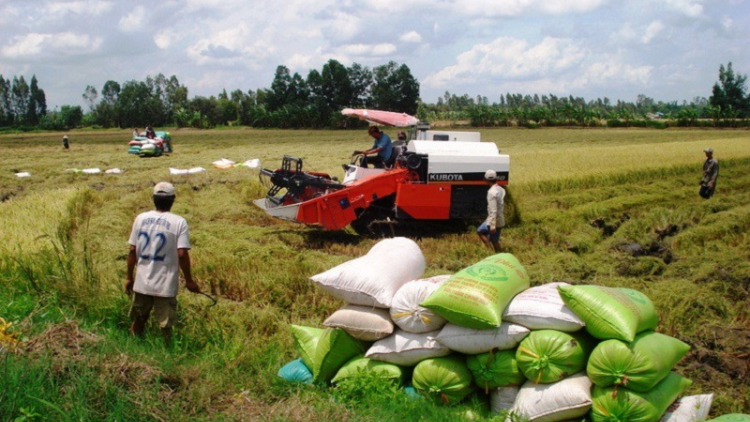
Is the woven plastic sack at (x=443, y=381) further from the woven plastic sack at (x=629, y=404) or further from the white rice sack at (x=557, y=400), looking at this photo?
the woven plastic sack at (x=629, y=404)

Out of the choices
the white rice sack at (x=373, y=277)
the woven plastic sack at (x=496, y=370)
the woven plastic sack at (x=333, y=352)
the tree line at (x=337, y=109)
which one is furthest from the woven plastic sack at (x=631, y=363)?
the tree line at (x=337, y=109)

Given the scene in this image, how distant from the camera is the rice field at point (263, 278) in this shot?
330cm

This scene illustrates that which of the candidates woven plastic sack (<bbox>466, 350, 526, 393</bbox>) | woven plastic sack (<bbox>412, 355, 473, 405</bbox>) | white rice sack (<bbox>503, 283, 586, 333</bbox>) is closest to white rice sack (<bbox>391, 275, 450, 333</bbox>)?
woven plastic sack (<bbox>412, 355, 473, 405</bbox>)

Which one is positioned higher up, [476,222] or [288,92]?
[288,92]

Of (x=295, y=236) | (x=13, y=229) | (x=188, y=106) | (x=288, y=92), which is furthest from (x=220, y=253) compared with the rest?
(x=188, y=106)

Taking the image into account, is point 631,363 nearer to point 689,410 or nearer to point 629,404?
point 629,404

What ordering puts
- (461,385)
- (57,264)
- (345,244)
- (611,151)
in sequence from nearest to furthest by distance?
(461,385) < (57,264) < (345,244) < (611,151)

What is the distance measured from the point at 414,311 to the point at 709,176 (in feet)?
32.9

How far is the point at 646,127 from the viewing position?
4684cm

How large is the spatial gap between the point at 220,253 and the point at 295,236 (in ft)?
5.87

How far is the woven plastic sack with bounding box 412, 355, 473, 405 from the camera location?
12.3ft

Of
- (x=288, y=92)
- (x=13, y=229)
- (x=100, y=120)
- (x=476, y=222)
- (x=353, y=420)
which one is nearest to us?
(x=353, y=420)

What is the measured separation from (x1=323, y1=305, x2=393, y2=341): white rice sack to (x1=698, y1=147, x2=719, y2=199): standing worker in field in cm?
971

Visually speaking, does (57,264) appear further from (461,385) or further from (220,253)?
(461,385)
